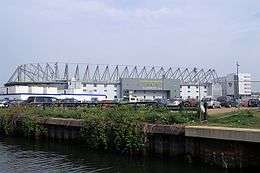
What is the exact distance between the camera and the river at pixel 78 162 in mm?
24406

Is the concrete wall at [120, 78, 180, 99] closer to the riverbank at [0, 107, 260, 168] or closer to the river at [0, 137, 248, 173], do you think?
the riverbank at [0, 107, 260, 168]

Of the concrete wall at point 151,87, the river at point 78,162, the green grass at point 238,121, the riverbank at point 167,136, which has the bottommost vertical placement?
the river at point 78,162

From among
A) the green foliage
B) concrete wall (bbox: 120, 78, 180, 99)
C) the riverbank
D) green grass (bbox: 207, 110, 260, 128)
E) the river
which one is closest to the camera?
the riverbank

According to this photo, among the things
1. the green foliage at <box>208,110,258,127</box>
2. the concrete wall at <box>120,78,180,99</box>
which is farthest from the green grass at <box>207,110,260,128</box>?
the concrete wall at <box>120,78,180,99</box>

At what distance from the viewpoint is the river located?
24406mm

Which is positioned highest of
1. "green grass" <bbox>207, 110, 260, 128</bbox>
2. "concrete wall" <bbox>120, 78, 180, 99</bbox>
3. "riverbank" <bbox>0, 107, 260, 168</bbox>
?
"concrete wall" <bbox>120, 78, 180, 99</bbox>

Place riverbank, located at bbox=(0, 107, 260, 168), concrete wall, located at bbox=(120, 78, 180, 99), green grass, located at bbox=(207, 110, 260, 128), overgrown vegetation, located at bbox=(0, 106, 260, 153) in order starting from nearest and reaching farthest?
riverbank, located at bbox=(0, 107, 260, 168), green grass, located at bbox=(207, 110, 260, 128), overgrown vegetation, located at bbox=(0, 106, 260, 153), concrete wall, located at bbox=(120, 78, 180, 99)

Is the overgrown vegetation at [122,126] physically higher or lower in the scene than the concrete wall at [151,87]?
lower

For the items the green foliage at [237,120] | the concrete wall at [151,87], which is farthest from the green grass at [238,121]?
the concrete wall at [151,87]

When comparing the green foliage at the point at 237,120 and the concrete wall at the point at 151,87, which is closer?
the green foliage at the point at 237,120

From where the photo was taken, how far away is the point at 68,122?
36.7 meters

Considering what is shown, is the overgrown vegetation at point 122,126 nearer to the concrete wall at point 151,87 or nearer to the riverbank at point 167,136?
the riverbank at point 167,136

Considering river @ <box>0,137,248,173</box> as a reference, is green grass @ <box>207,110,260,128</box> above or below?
above

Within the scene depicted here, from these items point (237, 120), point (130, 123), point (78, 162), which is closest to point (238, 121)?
point (237, 120)
